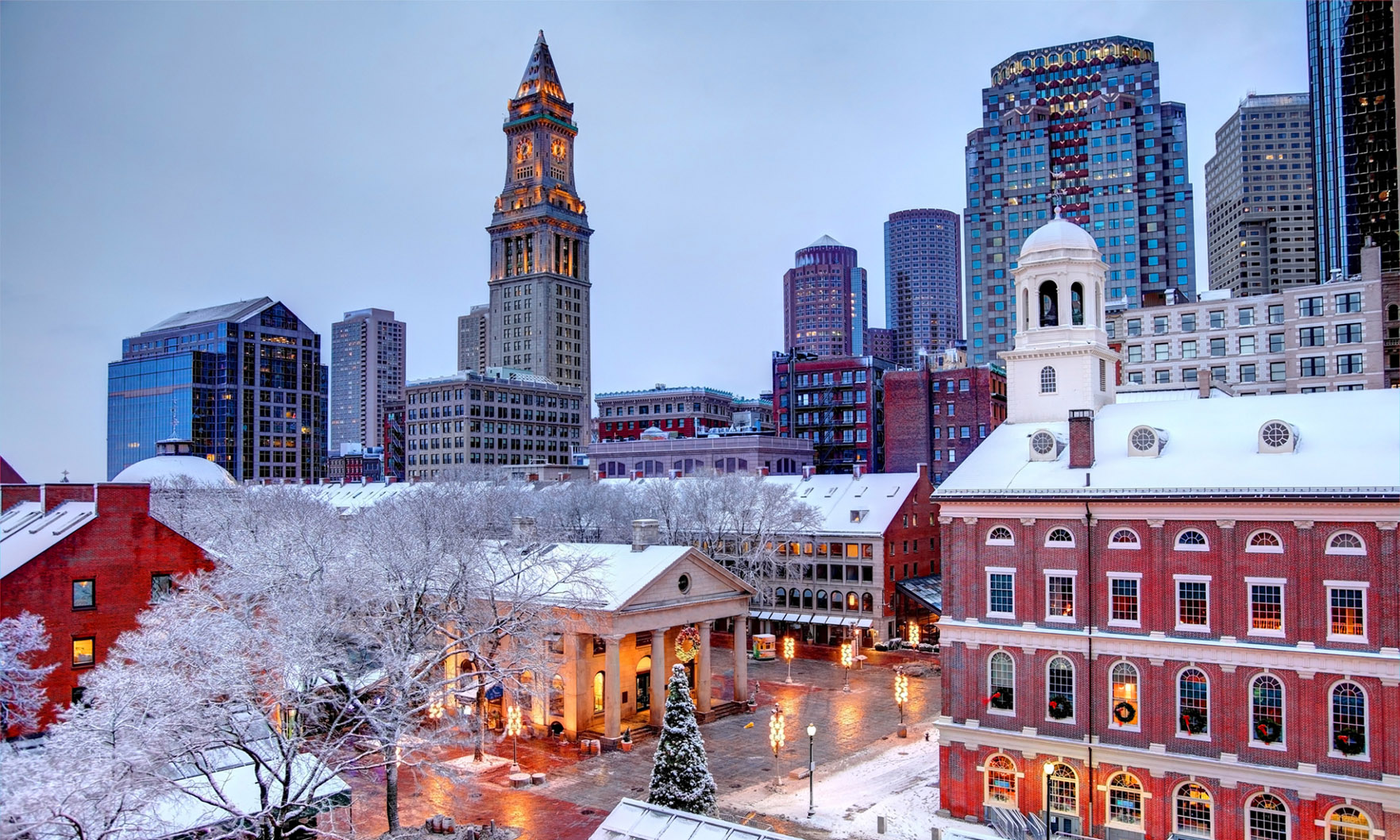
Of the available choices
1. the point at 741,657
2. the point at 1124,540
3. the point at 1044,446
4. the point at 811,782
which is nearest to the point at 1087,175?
the point at 741,657

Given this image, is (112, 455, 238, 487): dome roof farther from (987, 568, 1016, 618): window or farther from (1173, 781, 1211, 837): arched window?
(1173, 781, 1211, 837): arched window

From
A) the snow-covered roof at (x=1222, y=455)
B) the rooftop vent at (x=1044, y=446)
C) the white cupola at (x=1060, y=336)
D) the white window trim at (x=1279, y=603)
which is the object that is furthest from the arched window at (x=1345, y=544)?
the white cupola at (x=1060, y=336)

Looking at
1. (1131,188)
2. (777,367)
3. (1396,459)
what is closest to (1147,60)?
(1131,188)

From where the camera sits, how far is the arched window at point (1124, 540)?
37.1 metres

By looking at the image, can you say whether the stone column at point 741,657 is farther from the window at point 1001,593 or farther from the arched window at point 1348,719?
the arched window at point 1348,719

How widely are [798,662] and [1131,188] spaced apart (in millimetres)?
132308

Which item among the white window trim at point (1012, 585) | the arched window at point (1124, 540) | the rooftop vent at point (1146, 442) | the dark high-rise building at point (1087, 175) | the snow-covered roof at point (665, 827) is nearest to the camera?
the snow-covered roof at point (665, 827)

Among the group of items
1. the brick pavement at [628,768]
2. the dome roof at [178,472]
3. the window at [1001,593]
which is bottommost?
the brick pavement at [628,768]

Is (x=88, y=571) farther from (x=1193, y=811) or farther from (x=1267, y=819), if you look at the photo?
(x=1267, y=819)

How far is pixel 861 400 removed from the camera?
447ft

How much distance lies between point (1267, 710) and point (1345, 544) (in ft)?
21.2

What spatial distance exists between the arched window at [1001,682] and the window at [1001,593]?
1.66 meters

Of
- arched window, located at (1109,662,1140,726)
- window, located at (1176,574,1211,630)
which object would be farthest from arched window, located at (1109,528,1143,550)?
arched window, located at (1109,662,1140,726)

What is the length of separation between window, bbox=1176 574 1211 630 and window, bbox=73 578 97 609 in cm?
4321
